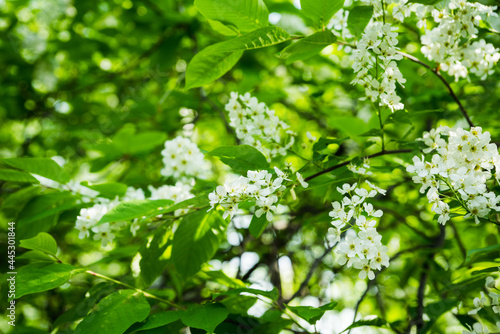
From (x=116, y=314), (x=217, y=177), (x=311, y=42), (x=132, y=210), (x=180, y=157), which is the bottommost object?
(x=217, y=177)

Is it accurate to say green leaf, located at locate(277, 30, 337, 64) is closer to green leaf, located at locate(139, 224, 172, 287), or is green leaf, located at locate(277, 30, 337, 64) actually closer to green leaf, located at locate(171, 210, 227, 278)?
green leaf, located at locate(171, 210, 227, 278)

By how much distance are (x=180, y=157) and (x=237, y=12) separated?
1.07 m

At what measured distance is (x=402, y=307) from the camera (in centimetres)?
305

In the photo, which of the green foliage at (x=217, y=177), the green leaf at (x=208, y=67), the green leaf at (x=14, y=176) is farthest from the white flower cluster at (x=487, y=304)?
the green leaf at (x=14, y=176)

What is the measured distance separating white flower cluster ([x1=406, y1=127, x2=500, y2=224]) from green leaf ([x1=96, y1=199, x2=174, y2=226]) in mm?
891

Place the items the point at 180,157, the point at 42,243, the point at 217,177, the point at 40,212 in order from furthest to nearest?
the point at 217,177, the point at 180,157, the point at 40,212, the point at 42,243

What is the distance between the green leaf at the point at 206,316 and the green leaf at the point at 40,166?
3.08ft

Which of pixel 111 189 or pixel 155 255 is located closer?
pixel 155 255

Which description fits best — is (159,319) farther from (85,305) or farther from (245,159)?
(245,159)

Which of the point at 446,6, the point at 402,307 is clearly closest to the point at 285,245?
the point at 402,307

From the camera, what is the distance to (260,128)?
1764 millimetres

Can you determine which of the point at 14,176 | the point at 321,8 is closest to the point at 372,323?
the point at 321,8

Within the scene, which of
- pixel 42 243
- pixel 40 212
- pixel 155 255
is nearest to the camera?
pixel 42 243

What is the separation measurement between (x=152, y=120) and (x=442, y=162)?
2519 millimetres
